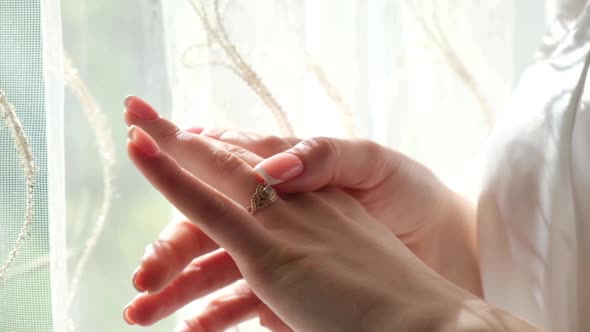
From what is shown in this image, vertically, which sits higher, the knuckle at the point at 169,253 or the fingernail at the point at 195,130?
the fingernail at the point at 195,130

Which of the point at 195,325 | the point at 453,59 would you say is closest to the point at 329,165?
the point at 195,325

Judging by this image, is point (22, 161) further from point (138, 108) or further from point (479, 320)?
point (479, 320)

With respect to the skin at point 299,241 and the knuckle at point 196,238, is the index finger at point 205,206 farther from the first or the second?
the knuckle at point 196,238

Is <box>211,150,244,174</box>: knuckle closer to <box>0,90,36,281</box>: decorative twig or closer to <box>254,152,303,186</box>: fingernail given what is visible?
<box>254,152,303,186</box>: fingernail

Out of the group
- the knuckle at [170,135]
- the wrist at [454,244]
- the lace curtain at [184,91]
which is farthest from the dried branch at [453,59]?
the knuckle at [170,135]

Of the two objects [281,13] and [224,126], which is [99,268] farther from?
[281,13]

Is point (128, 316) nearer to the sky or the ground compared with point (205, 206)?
nearer to the ground

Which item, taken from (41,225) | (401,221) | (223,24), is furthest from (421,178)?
(41,225)
